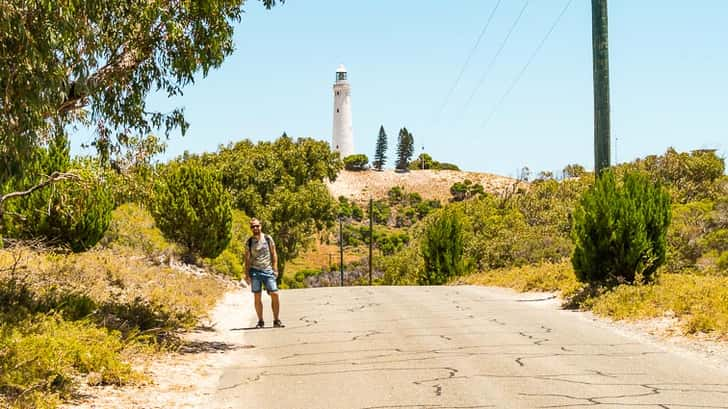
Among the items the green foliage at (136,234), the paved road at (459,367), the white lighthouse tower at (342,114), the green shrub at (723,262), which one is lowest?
the paved road at (459,367)

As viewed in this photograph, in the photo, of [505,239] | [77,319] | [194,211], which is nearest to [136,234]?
[194,211]

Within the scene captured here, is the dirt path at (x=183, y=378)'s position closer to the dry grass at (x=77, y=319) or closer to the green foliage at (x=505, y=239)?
the dry grass at (x=77, y=319)

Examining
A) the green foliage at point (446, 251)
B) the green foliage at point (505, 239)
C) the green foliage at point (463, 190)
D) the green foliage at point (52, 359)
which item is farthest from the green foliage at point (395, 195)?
the green foliage at point (52, 359)

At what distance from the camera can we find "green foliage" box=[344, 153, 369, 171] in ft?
452

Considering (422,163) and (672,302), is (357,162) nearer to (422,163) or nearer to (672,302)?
(422,163)

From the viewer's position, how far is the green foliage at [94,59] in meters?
8.20

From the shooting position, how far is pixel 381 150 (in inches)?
6176

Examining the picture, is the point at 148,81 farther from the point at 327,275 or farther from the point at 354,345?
the point at 327,275

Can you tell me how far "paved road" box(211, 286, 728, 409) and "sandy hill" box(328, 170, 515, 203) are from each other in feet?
364

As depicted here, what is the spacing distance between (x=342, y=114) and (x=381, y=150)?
36.9 meters

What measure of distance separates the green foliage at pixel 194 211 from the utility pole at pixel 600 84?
45.2 feet

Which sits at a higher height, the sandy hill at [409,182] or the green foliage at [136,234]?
the sandy hill at [409,182]

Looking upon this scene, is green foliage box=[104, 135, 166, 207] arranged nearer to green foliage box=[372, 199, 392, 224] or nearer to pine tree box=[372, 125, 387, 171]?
green foliage box=[372, 199, 392, 224]

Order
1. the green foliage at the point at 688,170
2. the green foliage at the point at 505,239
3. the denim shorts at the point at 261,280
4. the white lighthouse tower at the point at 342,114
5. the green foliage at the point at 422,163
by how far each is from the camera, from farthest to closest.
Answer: the green foliage at the point at 422,163 → the white lighthouse tower at the point at 342,114 → the green foliage at the point at 688,170 → the green foliage at the point at 505,239 → the denim shorts at the point at 261,280
